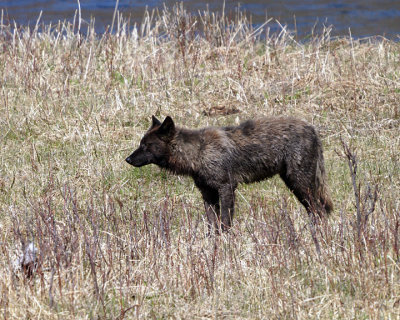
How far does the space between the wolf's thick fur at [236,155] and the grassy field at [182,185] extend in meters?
0.28

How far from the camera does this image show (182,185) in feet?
29.7

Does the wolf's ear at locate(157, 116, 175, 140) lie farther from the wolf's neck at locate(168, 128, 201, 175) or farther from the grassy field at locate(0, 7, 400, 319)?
the grassy field at locate(0, 7, 400, 319)

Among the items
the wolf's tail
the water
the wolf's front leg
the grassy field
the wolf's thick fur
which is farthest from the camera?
the water

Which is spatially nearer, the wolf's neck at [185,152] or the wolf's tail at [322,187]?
the wolf's neck at [185,152]

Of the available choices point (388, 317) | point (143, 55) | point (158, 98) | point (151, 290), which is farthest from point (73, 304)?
point (143, 55)

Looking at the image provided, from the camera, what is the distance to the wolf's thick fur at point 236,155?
8102mm

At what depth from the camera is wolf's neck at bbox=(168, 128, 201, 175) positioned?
8.11m

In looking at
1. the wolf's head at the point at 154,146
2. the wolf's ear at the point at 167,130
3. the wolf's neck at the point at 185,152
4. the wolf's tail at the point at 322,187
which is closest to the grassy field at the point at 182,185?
the wolf's tail at the point at 322,187

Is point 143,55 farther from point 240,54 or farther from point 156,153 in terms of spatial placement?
point 156,153

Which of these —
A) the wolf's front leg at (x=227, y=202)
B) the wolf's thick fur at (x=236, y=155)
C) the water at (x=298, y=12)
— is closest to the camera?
the wolf's front leg at (x=227, y=202)

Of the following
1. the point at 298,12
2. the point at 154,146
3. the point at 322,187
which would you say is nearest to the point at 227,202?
the point at 154,146

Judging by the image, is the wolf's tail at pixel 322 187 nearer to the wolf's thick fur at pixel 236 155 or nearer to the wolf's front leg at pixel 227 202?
the wolf's thick fur at pixel 236 155

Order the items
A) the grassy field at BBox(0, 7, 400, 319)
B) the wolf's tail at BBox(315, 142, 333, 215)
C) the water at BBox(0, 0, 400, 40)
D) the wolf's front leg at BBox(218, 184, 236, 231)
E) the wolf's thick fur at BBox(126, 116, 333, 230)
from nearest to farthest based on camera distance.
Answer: the grassy field at BBox(0, 7, 400, 319) < the wolf's front leg at BBox(218, 184, 236, 231) < the wolf's thick fur at BBox(126, 116, 333, 230) < the wolf's tail at BBox(315, 142, 333, 215) < the water at BBox(0, 0, 400, 40)

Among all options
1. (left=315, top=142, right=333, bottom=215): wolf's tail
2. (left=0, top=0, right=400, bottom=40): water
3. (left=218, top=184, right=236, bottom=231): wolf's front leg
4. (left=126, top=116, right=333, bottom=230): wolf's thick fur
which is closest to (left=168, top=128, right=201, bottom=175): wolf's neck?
(left=126, top=116, right=333, bottom=230): wolf's thick fur
